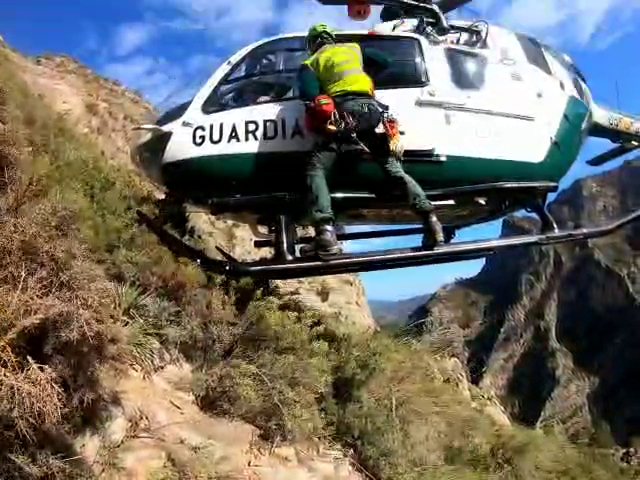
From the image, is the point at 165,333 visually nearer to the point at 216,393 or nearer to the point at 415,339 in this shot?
the point at 216,393

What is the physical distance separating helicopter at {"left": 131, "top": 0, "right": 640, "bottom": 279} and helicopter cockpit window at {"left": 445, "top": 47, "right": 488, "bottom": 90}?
11mm

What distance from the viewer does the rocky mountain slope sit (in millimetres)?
5176

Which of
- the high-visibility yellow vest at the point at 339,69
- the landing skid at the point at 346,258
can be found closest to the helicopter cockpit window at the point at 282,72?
the high-visibility yellow vest at the point at 339,69

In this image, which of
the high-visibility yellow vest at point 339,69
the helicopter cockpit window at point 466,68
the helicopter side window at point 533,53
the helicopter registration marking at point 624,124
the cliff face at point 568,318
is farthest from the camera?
the cliff face at point 568,318

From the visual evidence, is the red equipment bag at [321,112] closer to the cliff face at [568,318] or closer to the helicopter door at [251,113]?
the helicopter door at [251,113]

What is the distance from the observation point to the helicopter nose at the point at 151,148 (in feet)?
20.4

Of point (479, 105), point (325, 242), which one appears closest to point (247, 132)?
point (325, 242)

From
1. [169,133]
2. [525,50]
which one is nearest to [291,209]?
[169,133]

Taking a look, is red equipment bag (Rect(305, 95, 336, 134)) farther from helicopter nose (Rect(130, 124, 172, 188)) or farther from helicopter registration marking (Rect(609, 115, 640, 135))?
helicopter registration marking (Rect(609, 115, 640, 135))

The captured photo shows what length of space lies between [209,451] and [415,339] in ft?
20.1

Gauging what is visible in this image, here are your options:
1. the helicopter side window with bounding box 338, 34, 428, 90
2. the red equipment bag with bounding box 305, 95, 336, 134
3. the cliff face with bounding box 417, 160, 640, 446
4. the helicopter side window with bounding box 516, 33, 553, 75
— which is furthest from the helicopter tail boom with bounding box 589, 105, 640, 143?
the cliff face with bounding box 417, 160, 640, 446

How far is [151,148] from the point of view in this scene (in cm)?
627

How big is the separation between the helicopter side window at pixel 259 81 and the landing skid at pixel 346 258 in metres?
1.12

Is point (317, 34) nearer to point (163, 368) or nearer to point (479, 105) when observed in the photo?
point (479, 105)
